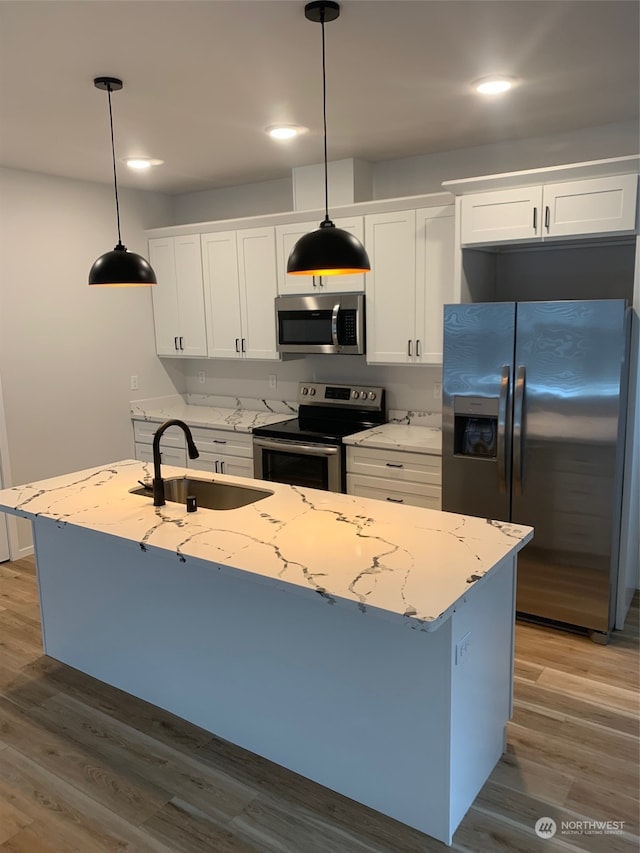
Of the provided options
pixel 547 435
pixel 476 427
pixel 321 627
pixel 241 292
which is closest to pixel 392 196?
pixel 241 292

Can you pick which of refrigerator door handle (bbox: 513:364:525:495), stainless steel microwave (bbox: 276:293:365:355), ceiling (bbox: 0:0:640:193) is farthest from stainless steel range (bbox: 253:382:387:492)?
ceiling (bbox: 0:0:640:193)

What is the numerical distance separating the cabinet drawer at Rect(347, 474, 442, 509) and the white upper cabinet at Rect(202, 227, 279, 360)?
4.08 ft

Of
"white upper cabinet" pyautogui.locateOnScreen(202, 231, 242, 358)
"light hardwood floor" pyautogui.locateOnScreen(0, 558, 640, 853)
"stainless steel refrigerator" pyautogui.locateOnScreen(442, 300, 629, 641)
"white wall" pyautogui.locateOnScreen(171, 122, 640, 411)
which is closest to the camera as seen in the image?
"light hardwood floor" pyautogui.locateOnScreen(0, 558, 640, 853)

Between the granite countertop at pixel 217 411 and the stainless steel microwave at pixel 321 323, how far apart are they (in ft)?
2.09

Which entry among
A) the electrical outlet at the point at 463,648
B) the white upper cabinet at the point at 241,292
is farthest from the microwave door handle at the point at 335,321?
the electrical outlet at the point at 463,648

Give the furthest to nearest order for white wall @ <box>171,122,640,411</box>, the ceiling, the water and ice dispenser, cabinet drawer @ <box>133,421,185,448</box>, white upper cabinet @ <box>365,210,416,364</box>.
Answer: cabinet drawer @ <box>133,421,185,448</box> → white upper cabinet @ <box>365,210,416,364</box> → white wall @ <box>171,122,640,411</box> → the water and ice dispenser → the ceiling

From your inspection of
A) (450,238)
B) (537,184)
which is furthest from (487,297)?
(537,184)

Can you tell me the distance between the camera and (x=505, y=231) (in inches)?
133

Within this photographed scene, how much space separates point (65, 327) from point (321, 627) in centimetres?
349

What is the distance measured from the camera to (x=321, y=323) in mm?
4383

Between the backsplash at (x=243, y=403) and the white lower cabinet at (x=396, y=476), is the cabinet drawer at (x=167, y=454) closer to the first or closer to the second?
the backsplash at (x=243, y=403)

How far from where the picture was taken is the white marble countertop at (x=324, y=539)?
1.84 m

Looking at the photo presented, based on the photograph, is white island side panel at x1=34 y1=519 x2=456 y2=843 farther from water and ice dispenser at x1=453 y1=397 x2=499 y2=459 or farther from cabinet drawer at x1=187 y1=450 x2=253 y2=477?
cabinet drawer at x1=187 y1=450 x2=253 y2=477

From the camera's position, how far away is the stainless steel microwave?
4.26 m
